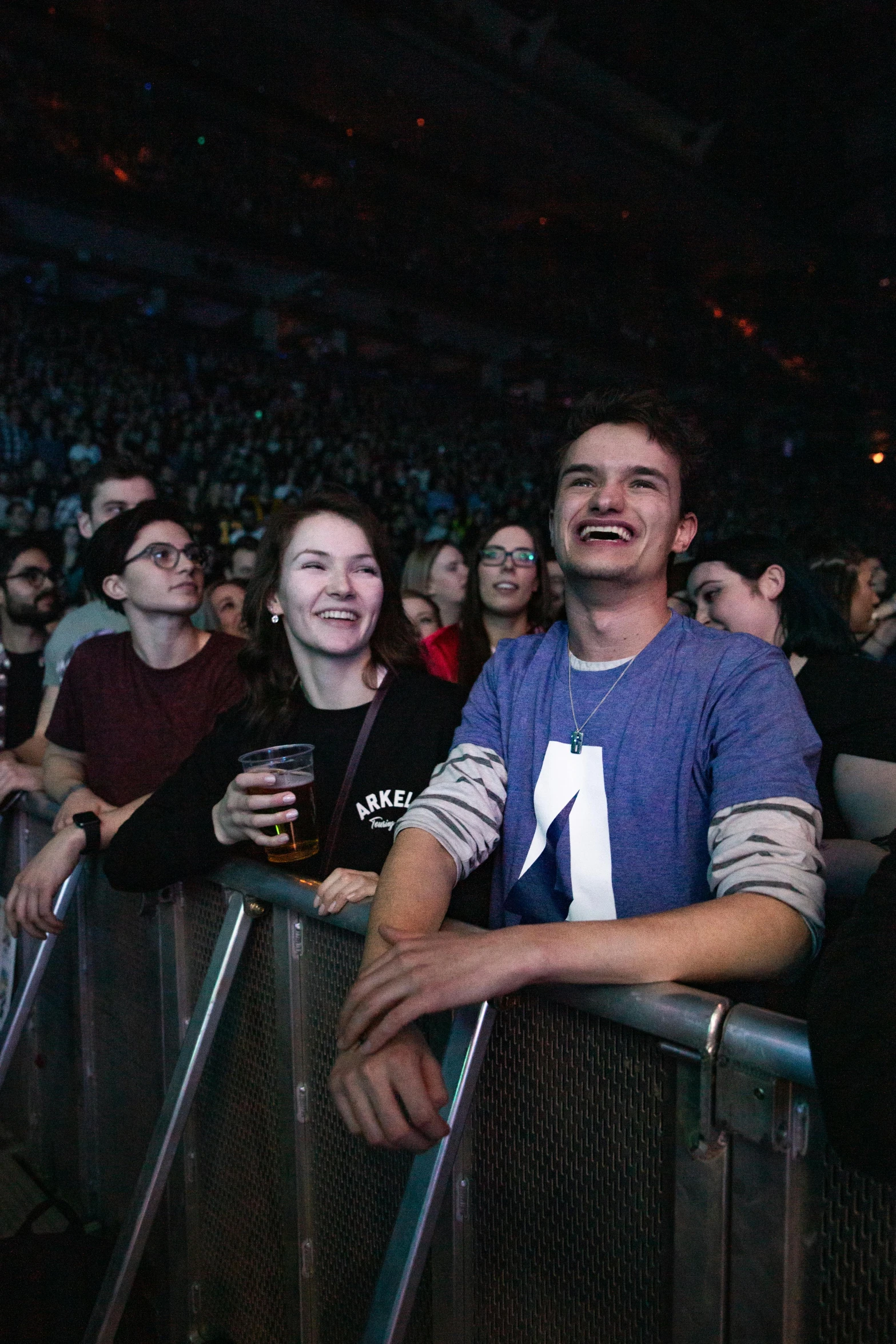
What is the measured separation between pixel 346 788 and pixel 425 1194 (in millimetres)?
748

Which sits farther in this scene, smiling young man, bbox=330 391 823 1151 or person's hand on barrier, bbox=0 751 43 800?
person's hand on barrier, bbox=0 751 43 800

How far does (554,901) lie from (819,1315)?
58 centimetres

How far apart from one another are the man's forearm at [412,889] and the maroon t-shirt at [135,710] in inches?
41.1

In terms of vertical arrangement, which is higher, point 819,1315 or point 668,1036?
point 668,1036

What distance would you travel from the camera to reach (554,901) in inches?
51.3

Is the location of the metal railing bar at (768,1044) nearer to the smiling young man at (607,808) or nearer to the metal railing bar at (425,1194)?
the smiling young man at (607,808)

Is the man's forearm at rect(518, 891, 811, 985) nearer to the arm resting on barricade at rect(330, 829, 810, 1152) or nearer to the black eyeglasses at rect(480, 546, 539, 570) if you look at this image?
the arm resting on barricade at rect(330, 829, 810, 1152)

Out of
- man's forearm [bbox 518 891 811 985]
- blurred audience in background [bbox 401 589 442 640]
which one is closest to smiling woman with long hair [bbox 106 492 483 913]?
man's forearm [bbox 518 891 811 985]

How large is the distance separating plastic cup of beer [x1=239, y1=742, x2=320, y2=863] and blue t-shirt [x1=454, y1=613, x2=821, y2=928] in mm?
312

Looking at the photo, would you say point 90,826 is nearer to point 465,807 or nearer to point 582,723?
point 465,807

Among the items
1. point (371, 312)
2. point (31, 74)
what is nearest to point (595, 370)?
point (371, 312)

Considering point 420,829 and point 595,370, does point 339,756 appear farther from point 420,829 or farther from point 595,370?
point 595,370

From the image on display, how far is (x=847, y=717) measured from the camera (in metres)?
1.76

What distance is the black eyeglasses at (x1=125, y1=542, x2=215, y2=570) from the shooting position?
7.68 feet
